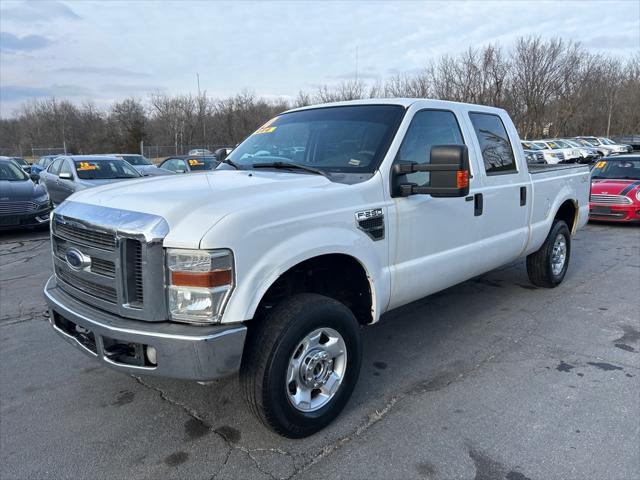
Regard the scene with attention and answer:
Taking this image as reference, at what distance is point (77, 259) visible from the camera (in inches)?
109

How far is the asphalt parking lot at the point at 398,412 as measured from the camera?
103 inches

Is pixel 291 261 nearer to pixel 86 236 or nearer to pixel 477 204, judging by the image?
pixel 86 236

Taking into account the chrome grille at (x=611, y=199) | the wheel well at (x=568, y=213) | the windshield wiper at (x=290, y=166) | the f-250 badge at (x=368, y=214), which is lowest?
the chrome grille at (x=611, y=199)

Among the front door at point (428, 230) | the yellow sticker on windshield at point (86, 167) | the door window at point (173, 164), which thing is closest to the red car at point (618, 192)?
the front door at point (428, 230)

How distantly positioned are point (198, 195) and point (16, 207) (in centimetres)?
856

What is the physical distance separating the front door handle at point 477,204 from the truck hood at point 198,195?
5.17 ft

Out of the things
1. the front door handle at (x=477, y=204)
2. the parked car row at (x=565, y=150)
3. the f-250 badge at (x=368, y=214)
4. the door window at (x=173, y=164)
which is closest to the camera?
the f-250 badge at (x=368, y=214)

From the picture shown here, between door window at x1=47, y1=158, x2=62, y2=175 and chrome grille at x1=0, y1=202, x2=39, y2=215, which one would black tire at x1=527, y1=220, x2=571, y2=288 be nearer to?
chrome grille at x1=0, y1=202, x2=39, y2=215

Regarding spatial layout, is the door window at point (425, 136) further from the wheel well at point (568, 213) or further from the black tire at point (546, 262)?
the wheel well at point (568, 213)

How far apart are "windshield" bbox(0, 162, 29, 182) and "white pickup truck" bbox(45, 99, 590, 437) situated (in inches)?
333

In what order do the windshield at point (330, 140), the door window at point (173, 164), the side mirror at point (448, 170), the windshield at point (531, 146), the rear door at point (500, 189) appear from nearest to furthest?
1. the side mirror at point (448, 170)
2. the windshield at point (330, 140)
3. the rear door at point (500, 189)
4. the door window at point (173, 164)
5. the windshield at point (531, 146)

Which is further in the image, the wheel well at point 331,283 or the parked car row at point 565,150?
the parked car row at point 565,150

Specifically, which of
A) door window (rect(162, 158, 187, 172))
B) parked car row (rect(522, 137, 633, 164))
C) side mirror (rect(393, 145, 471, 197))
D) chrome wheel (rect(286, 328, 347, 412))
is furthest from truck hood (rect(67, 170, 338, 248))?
parked car row (rect(522, 137, 633, 164))

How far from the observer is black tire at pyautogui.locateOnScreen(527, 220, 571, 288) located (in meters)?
5.57
